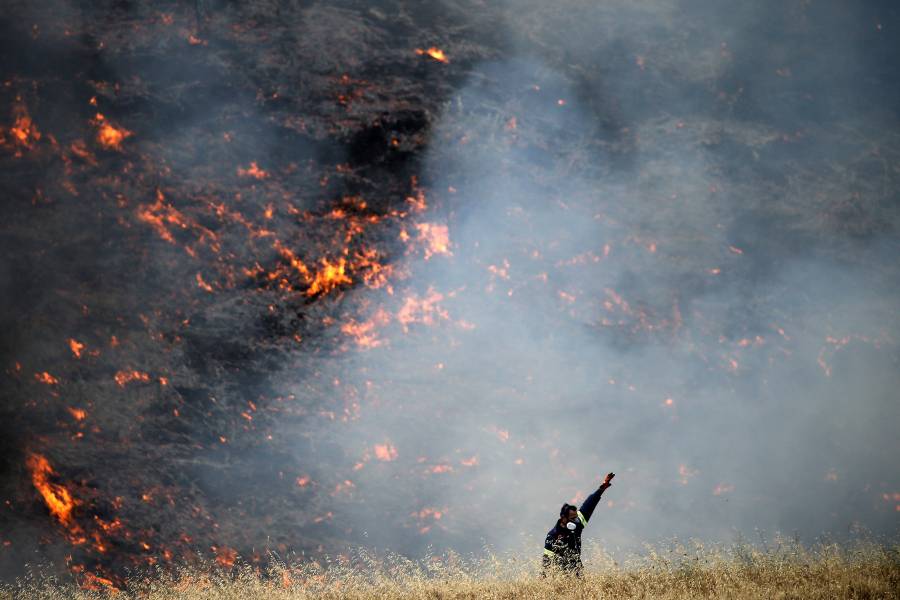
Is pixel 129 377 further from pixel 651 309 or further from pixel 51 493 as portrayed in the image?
pixel 651 309

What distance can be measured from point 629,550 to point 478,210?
5713mm

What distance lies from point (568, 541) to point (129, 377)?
288 inches

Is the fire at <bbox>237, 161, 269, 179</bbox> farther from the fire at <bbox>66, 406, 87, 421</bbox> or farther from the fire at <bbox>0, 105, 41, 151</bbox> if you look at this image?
the fire at <bbox>66, 406, 87, 421</bbox>

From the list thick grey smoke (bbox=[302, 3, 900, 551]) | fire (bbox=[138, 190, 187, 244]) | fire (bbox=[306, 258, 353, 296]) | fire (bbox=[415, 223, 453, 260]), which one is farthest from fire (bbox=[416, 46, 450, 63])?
fire (bbox=[138, 190, 187, 244])

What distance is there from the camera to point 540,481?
11430 millimetres

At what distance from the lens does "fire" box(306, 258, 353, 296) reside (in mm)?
11602

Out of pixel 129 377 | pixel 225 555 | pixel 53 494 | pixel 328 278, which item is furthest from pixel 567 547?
pixel 53 494

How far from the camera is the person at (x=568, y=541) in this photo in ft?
23.3

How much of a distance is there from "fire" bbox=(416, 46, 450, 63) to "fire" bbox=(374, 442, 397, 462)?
638 cm

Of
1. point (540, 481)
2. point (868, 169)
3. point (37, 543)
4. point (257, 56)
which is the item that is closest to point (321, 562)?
point (540, 481)

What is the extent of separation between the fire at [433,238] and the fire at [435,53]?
2878 mm

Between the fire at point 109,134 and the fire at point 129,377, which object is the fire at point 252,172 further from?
the fire at point 129,377

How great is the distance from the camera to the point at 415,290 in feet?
38.2

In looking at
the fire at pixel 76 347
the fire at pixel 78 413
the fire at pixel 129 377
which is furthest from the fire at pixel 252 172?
the fire at pixel 78 413
